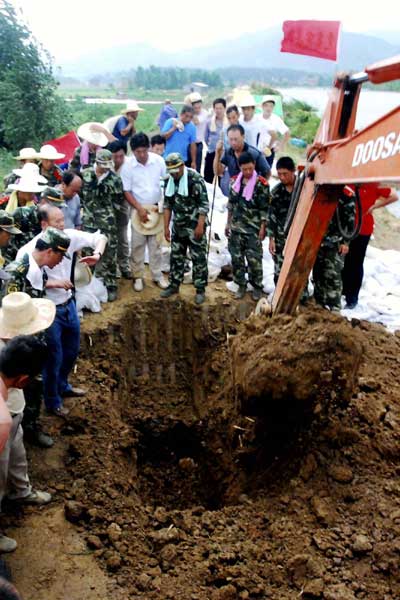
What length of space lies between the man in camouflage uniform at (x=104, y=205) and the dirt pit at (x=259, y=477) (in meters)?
0.75

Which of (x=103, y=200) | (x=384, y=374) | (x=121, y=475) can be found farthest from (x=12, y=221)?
(x=384, y=374)

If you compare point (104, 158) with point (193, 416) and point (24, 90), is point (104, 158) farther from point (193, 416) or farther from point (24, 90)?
point (24, 90)

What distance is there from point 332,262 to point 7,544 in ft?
13.7

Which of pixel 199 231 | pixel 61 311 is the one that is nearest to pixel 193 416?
pixel 199 231

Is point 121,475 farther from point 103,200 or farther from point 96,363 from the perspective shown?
point 103,200

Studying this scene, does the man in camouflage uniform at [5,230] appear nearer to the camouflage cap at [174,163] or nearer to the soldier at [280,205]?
the camouflage cap at [174,163]

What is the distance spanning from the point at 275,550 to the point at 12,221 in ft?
11.5

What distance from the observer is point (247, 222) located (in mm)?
6672

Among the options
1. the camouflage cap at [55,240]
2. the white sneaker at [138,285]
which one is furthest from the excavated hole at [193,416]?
the camouflage cap at [55,240]

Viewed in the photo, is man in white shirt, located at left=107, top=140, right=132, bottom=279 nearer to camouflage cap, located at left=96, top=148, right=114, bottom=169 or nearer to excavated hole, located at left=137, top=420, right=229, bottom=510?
camouflage cap, located at left=96, top=148, right=114, bottom=169

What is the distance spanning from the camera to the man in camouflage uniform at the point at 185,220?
6.44 m

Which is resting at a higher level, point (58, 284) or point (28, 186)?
point (28, 186)

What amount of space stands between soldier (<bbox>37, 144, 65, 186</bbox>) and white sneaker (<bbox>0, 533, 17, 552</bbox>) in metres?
4.59

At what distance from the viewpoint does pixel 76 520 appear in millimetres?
3914
